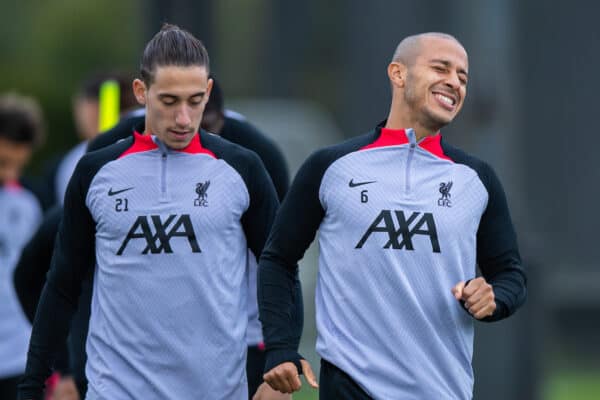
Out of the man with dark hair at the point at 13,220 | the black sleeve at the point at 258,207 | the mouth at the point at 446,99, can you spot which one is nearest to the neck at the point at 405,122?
the mouth at the point at 446,99

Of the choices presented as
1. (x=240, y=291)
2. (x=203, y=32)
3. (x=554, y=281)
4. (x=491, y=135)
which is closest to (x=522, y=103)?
(x=554, y=281)

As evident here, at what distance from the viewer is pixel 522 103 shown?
22062 millimetres

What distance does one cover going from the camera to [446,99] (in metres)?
5.63

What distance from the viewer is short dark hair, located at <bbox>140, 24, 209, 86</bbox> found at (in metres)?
5.66

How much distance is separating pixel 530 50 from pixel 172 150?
16.9m

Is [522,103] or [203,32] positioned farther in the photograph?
[522,103]

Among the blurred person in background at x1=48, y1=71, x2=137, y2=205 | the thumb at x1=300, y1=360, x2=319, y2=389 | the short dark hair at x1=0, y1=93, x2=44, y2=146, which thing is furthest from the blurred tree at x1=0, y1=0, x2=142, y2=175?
the thumb at x1=300, y1=360, x2=319, y2=389

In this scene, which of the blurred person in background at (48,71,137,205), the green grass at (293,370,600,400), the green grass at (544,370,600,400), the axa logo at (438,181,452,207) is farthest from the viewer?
the green grass at (544,370,600,400)

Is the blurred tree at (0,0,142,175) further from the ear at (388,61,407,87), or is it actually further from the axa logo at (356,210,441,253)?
the axa logo at (356,210,441,253)

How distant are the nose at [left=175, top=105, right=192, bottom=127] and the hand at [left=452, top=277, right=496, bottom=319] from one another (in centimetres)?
113

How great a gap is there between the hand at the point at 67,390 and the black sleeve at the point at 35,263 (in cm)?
60

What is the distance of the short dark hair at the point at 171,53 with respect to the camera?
5.66 m

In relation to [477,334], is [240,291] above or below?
above

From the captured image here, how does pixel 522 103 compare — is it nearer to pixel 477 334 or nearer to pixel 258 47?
pixel 477 334
